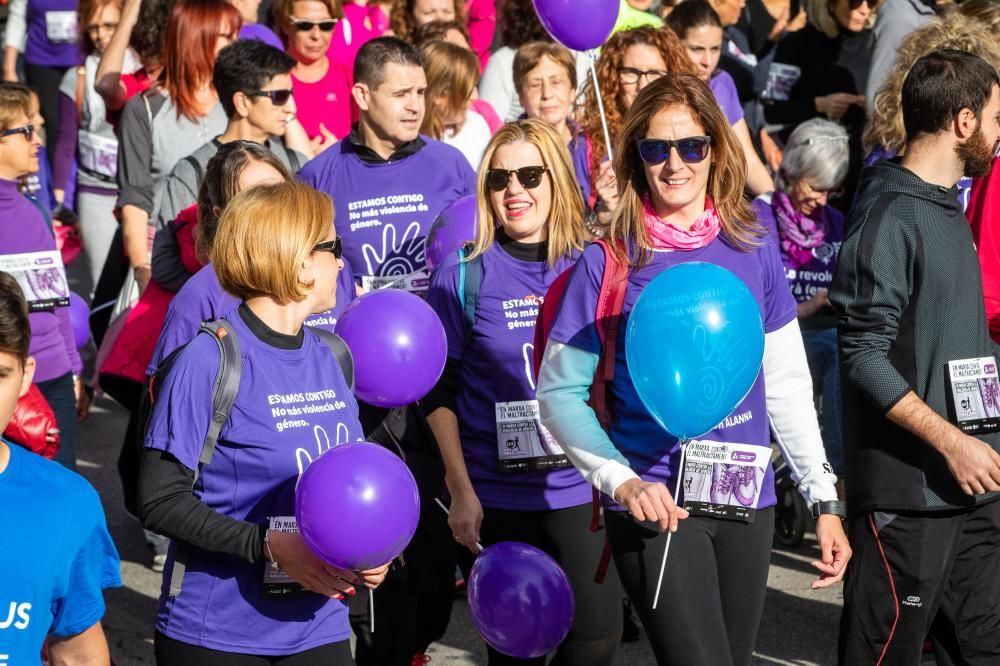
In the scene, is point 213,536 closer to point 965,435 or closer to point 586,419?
point 586,419

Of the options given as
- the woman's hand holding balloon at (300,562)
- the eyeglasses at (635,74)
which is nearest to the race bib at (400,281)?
the eyeglasses at (635,74)

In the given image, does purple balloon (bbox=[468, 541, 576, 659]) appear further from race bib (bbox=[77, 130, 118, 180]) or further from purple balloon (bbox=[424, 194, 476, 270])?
race bib (bbox=[77, 130, 118, 180])

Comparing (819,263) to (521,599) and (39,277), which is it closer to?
(521,599)

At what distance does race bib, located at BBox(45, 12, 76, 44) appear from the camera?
34.8 feet

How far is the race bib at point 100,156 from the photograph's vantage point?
315 inches

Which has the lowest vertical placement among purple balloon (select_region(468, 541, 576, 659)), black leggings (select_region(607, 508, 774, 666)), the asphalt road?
the asphalt road

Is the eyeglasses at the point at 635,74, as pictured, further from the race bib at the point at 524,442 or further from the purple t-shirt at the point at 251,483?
the purple t-shirt at the point at 251,483

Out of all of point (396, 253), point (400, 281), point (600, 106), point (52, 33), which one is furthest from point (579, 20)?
point (52, 33)

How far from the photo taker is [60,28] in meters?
10.6

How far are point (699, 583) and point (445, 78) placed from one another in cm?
375

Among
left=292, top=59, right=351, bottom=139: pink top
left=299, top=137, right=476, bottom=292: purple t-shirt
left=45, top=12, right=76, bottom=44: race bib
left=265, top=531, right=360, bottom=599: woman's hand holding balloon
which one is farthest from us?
left=45, top=12, right=76, bottom=44: race bib

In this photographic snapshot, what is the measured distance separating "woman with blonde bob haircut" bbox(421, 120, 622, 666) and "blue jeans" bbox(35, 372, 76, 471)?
167cm

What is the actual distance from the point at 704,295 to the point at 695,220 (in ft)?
1.27

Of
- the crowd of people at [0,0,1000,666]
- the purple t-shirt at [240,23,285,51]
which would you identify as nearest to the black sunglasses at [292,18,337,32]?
the purple t-shirt at [240,23,285,51]
